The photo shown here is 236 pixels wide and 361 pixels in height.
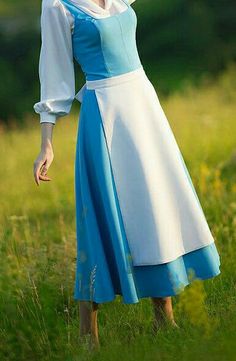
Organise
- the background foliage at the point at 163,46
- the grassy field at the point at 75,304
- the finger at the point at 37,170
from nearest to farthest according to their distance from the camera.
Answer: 1. the grassy field at the point at 75,304
2. the finger at the point at 37,170
3. the background foliage at the point at 163,46

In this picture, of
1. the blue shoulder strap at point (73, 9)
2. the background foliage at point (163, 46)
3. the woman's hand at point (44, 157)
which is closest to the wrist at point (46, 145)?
the woman's hand at point (44, 157)

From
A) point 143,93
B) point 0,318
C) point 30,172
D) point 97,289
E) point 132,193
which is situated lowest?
point 30,172

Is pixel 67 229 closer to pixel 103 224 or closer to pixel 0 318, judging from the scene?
pixel 0 318

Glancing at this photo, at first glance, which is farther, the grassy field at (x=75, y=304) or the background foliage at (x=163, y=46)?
the background foliage at (x=163, y=46)

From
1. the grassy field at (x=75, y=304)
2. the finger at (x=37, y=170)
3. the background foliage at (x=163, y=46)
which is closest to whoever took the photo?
the grassy field at (x=75, y=304)

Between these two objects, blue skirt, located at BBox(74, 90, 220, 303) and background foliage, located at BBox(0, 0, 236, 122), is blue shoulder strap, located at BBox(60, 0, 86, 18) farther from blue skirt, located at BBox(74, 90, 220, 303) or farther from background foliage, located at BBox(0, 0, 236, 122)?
background foliage, located at BBox(0, 0, 236, 122)

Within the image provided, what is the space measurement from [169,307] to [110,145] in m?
0.60

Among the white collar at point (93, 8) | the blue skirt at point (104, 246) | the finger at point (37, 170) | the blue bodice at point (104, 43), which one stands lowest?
the blue skirt at point (104, 246)

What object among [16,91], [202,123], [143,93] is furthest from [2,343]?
[16,91]

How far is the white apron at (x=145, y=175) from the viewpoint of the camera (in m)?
3.42

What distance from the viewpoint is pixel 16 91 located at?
783 inches

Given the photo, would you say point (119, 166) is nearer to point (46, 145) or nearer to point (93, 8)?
point (46, 145)

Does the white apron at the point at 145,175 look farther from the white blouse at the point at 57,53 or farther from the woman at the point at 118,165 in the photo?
the white blouse at the point at 57,53

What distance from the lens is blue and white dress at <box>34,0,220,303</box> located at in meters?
3.42
